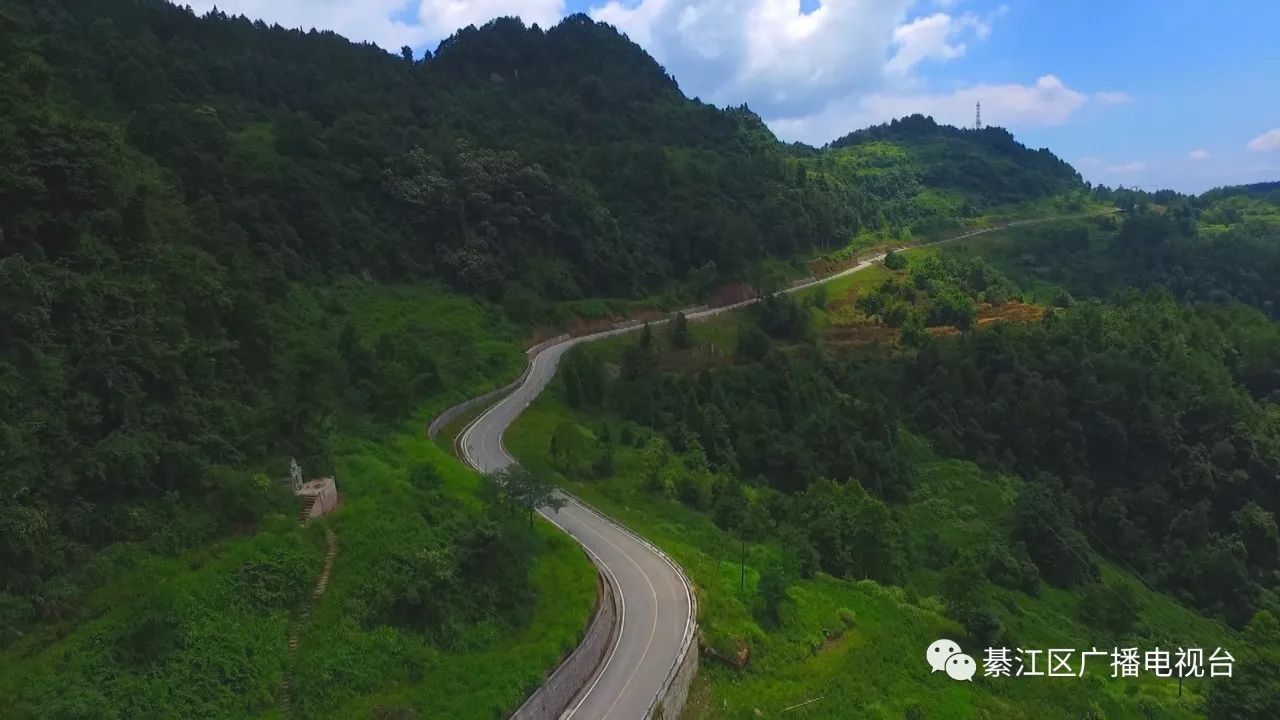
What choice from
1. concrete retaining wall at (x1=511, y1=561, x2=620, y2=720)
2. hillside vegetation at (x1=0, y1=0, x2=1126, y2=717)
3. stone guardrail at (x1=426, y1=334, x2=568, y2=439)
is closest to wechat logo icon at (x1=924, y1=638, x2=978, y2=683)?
concrete retaining wall at (x1=511, y1=561, x2=620, y2=720)

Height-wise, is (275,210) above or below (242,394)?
above

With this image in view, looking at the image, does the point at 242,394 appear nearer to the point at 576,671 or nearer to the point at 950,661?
the point at 576,671

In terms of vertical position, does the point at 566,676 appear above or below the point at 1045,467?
above

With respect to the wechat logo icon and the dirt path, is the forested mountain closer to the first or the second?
the dirt path

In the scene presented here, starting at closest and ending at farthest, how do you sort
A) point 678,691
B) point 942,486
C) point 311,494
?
point 678,691 → point 311,494 → point 942,486

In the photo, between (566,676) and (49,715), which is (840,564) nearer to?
(566,676)

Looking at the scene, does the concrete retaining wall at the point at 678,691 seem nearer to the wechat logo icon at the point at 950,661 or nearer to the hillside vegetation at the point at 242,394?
the hillside vegetation at the point at 242,394

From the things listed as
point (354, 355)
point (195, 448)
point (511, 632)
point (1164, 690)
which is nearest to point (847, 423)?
point (1164, 690)

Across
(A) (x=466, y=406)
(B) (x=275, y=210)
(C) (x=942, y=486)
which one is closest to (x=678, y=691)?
(A) (x=466, y=406)
